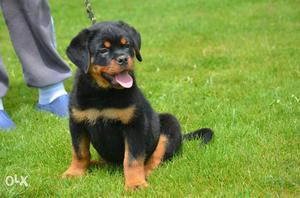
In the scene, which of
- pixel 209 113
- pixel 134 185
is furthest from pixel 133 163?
pixel 209 113

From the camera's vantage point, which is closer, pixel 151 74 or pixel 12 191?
pixel 12 191

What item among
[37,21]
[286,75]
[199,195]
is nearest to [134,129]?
[199,195]

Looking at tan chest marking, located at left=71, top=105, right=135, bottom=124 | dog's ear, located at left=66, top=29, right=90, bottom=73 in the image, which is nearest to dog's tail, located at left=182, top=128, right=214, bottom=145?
tan chest marking, located at left=71, top=105, right=135, bottom=124

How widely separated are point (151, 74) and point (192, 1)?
7.48 meters

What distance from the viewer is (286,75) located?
696 cm

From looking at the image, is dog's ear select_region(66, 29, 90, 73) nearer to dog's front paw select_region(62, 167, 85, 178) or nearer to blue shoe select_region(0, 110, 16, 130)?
dog's front paw select_region(62, 167, 85, 178)

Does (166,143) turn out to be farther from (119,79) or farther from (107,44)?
(107,44)

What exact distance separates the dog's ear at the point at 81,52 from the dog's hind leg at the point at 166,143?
91 centimetres

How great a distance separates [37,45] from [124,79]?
2.41 m

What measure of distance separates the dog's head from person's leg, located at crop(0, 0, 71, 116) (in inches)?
81.4

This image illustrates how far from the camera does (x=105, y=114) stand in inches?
154

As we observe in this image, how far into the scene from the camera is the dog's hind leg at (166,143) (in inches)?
168

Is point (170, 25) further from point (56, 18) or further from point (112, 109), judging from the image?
point (112, 109)

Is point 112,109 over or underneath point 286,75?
over
